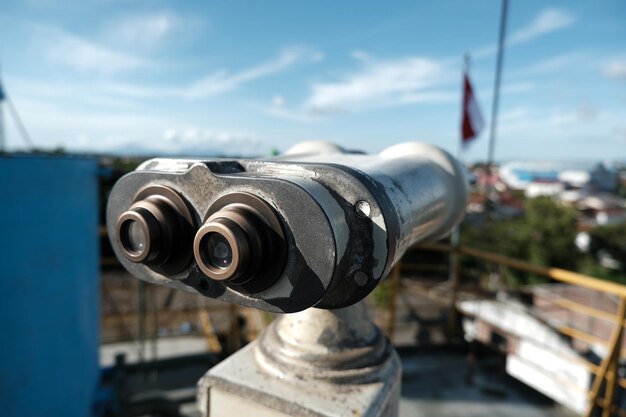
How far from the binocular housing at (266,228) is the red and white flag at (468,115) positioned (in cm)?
708

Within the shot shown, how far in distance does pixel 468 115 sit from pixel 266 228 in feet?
24.7

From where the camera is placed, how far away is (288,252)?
2.60ft

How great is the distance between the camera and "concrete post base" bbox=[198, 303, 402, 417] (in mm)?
1012

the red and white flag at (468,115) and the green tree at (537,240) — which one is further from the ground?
the red and white flag at (468,115)

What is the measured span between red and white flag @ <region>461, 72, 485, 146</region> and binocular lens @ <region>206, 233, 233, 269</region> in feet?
24.3

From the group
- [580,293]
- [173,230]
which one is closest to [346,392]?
[173,230]

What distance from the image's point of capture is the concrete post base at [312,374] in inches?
39.8

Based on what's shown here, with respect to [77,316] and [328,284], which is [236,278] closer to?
[328,284]

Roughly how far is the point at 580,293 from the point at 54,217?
1520cm

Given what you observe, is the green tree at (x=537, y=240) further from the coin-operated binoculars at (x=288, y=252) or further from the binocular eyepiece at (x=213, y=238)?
the binocular eyepiece at (x=213, y=238)

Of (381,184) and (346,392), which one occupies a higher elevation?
(381,184)

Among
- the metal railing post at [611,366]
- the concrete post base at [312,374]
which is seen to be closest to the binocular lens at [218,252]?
the concrete post base at [312,374]

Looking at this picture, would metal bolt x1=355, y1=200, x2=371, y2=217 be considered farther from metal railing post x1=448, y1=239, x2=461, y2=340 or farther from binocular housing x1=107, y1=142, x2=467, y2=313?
metal railing post x1=448, y1=239, x2=461, y2=340

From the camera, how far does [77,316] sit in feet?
9.51
